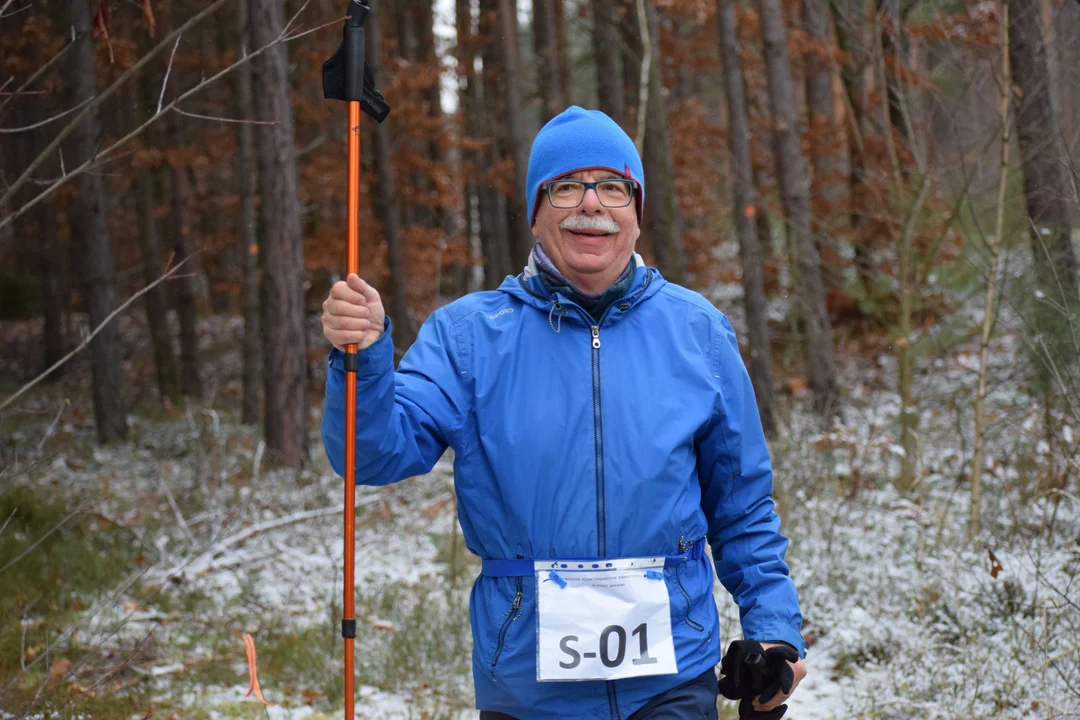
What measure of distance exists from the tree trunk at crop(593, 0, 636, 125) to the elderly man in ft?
47.8

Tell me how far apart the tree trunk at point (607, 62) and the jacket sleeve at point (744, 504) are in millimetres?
14595

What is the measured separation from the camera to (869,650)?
579 centimetres

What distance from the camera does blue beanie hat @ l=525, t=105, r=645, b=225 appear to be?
9.19ft

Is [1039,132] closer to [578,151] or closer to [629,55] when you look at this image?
[578,151]

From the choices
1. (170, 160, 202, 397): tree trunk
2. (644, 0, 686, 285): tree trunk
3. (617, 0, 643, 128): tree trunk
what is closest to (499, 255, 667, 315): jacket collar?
(644, 0, 686, 285): tree trunk

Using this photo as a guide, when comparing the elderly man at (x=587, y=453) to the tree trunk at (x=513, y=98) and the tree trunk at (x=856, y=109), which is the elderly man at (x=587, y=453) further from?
the tree trunk at (x=513, y=98)

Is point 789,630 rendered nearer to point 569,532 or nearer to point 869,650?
point 569,532

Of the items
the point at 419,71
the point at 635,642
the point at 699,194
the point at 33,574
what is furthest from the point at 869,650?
the point at 699,194

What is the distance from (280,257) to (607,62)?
781cm

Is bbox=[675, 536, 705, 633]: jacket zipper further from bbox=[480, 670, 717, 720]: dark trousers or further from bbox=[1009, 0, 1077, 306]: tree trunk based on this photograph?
bbox=[1009, 0, 1077, 306]: tree trunk

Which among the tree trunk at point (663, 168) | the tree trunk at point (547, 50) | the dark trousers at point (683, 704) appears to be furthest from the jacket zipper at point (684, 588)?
the tree trunk at point (547, 50)

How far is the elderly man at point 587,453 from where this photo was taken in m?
2.52

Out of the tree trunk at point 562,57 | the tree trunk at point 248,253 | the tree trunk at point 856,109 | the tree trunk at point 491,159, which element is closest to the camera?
the tree trunk at point 856,109

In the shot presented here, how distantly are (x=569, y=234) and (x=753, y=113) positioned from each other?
1750 cm
